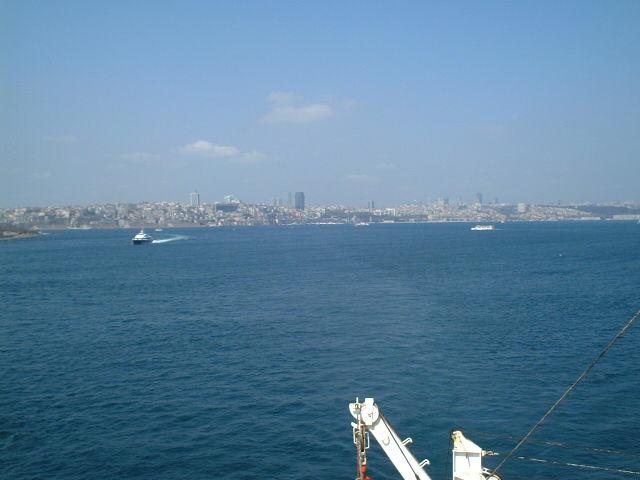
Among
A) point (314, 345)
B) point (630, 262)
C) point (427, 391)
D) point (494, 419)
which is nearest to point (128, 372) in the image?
point (314, 345)

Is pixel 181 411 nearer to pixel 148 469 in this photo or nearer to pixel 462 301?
pixel 148 469

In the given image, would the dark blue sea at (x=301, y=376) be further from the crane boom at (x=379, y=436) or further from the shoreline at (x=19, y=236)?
the shoreline at (x=19, y=236)

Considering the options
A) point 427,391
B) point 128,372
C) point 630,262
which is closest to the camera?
point 427,391

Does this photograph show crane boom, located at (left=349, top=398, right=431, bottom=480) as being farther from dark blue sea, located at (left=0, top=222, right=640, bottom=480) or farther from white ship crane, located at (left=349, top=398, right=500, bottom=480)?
dark blue sea, located at (left=0, top=222, right=640, bottom=480)

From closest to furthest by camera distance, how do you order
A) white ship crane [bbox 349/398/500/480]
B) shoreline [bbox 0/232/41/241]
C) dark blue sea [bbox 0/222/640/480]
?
white ship crane [bbox 349/398/500/480] → dark blue sea [bbox 0/222/640/480] → shoreline [bbox 0/232/41/241]

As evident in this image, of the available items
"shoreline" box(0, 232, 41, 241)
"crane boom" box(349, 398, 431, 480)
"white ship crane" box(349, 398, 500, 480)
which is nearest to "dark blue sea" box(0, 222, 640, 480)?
"white ship crane" box(349, 398, 500, 480)

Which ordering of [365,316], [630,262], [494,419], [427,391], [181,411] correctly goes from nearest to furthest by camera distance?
1. [494,419]
2. [181,411]
3. [427,391]
4. [365,316]
5. [630,262]
